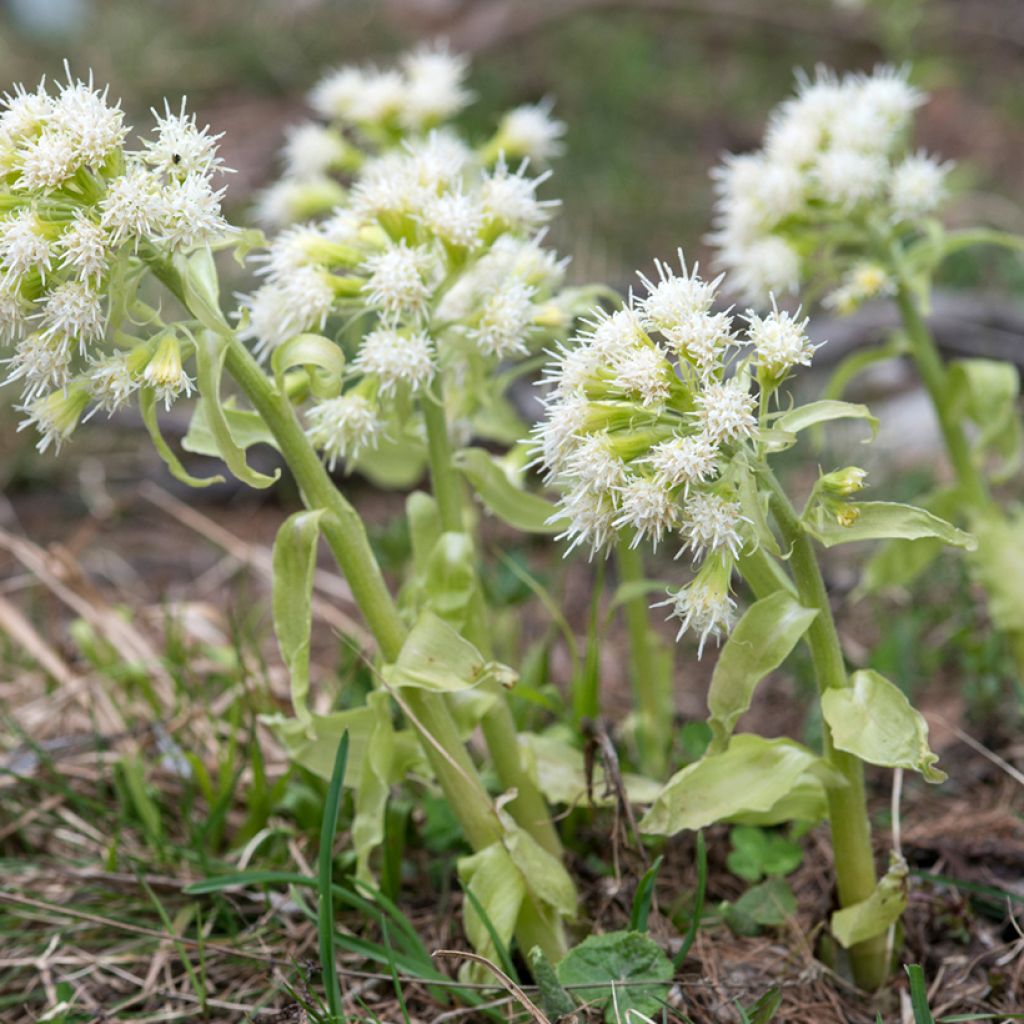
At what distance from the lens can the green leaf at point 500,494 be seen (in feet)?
7.08

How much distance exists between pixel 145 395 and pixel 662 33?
6.51 meters

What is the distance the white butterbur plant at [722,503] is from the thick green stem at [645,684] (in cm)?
80

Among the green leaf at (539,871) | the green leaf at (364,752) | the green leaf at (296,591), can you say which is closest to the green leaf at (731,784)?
the green leaf at (539,871)

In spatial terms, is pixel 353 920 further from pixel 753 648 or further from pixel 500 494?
pixel 753 648

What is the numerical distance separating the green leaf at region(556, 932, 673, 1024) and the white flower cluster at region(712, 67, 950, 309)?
1.53 meters

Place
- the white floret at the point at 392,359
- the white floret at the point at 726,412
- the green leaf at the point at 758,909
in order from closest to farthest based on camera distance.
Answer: the white floret at the point at 726,412
the white floret at the point at 392,359
the green leaf at the point at 758,909

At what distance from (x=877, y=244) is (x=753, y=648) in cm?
143

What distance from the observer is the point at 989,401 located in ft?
9.16

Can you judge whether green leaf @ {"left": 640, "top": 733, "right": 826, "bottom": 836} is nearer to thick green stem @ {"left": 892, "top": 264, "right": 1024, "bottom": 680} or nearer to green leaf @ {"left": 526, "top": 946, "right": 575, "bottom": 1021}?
green leaf @ {"left": 526, "top": 946, "right": 575, "bottom": 1021}

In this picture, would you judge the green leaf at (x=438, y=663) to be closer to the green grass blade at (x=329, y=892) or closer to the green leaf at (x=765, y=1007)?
the green grass blade at (x=329, y=892)

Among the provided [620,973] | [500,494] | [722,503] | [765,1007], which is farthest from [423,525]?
[765,1007]

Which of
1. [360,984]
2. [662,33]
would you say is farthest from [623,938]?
[662,33]

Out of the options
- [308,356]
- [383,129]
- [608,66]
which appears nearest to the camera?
[308,356]

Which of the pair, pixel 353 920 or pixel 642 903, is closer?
pixel 642 903
